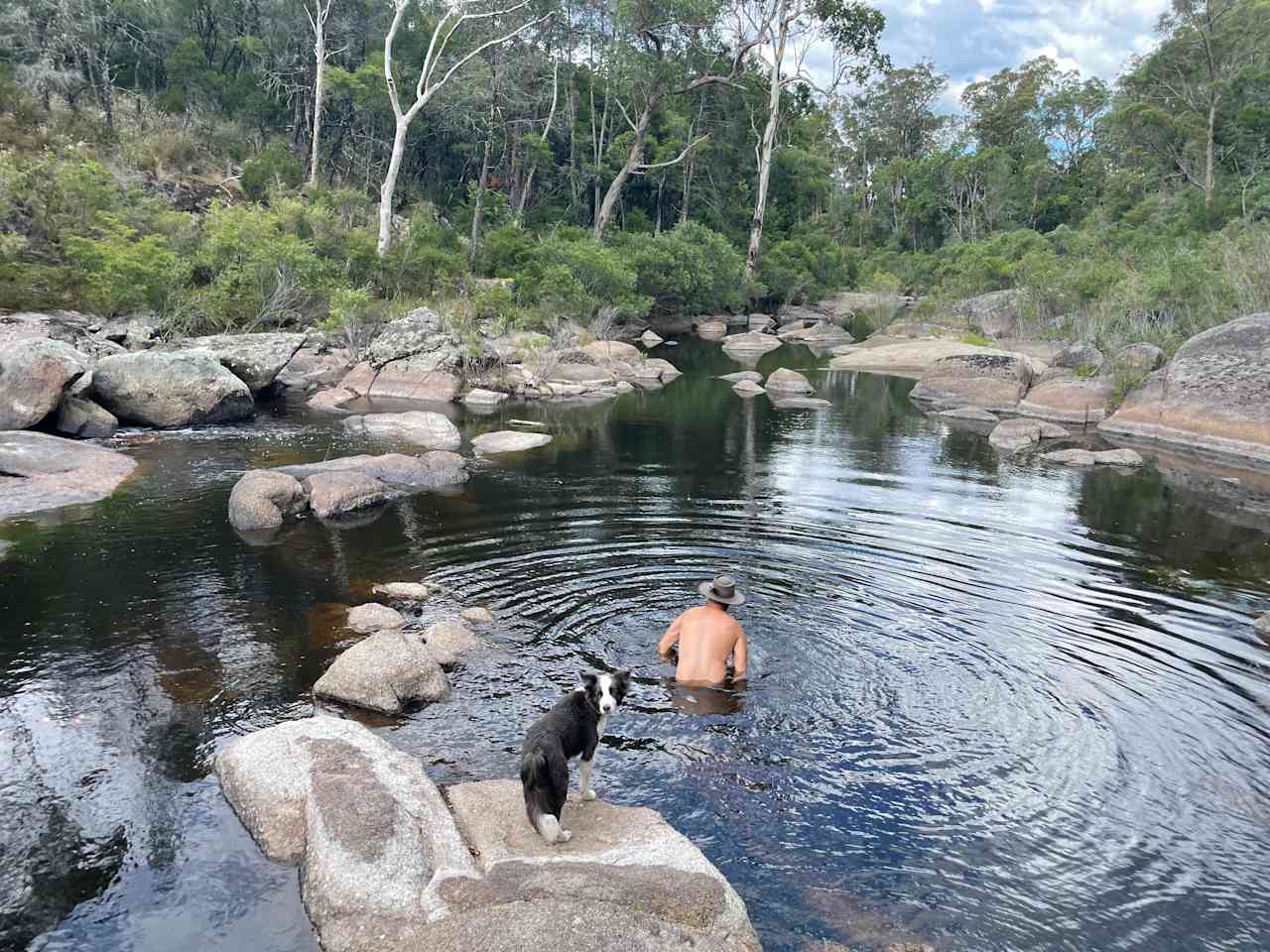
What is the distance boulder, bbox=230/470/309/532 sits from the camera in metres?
14.8

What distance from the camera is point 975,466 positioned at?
22000 mm

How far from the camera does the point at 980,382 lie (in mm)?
32531

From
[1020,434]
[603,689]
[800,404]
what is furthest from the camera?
[800,404]

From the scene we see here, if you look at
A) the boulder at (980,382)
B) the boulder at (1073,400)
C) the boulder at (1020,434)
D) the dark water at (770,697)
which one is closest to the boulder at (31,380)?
the dark water at (770,697)

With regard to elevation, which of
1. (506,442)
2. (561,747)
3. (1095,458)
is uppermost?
(1095,458)

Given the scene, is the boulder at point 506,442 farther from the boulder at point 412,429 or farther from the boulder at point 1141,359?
the boulder at point 1141,359

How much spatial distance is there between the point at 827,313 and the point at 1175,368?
39.9 m

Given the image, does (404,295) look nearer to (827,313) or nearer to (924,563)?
→ (924,563)

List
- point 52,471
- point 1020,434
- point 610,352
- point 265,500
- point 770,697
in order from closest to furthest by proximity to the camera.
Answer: point 770,697 → point 265,500 → point 52,471 → point 1020,434 → point 610,352

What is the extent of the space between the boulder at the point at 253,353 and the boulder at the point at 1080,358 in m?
25.7

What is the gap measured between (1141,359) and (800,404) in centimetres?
1053

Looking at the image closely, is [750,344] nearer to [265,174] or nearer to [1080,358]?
[1080,358]

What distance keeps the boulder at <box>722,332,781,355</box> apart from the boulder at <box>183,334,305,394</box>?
26.3m

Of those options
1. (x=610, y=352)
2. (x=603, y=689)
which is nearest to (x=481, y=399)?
(x=610, y=352)
